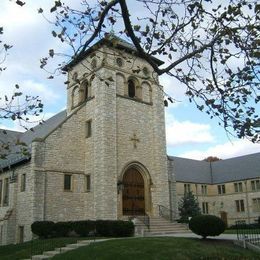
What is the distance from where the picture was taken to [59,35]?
8.84 meters

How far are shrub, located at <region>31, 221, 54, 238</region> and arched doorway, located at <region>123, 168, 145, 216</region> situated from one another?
578cm

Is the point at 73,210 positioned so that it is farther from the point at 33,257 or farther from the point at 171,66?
the point at 171,66

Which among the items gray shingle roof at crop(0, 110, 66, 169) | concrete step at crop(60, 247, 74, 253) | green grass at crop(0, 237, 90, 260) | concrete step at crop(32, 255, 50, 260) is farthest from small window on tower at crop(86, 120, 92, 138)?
concrete step at crop(32, 255, 50, 260)

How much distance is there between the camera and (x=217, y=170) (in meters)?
58.7

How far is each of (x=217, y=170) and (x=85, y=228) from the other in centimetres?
3835

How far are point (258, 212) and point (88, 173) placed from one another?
104ft

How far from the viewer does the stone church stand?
1029 inches

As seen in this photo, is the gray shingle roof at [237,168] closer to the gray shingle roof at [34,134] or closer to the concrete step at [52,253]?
the gray shingle roof at [34,134]

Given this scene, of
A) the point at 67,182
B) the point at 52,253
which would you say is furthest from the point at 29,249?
the point at 67,182

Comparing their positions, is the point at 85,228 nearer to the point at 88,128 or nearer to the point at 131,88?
the point at 88,128

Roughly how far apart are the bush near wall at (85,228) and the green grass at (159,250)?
229 inches

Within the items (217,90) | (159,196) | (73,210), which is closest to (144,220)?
(159,196)

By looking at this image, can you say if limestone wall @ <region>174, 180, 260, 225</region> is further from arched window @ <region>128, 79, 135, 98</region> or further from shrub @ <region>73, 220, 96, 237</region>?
shrub @ <region>73, 220, 96, 237</region>

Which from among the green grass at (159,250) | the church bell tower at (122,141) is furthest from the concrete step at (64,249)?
the church bell tower at (122,141)
